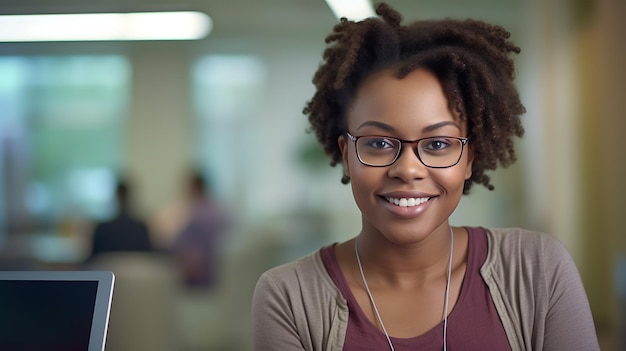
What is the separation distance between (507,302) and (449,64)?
0.35 metres

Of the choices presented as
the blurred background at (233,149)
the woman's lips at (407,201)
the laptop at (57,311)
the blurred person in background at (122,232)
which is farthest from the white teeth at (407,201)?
the blurred person in background at (122,232)

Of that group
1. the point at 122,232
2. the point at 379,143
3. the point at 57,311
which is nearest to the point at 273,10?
the point at 122,232

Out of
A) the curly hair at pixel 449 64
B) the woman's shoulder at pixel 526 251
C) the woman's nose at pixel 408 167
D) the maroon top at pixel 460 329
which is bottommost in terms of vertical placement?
the maroon top at pixel 460 329

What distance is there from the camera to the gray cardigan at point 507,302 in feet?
3.58

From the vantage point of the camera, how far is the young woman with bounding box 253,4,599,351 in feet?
3.53

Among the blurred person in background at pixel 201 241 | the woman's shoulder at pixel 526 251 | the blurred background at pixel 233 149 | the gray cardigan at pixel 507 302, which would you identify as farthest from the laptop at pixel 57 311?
the blurred person in background at pixel 201 241

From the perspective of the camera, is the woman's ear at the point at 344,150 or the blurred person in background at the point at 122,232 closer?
the woman's ear at the point at 344,150

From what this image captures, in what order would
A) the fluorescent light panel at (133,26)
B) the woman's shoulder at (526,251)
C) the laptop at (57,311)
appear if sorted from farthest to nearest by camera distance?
1. the fluorescent light panel at (133,26)
2. the woman's shoulder at (526,251)
3. the laptop at (57,311)

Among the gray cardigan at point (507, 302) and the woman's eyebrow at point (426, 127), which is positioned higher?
the woman's eyebrow at point (426, 127)

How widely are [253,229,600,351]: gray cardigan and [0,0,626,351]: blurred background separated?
2.53 m

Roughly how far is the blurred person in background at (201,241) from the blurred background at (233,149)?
1 cm

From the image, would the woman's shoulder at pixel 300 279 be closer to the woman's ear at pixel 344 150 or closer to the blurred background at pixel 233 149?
the woman's ear at pixel 344 150

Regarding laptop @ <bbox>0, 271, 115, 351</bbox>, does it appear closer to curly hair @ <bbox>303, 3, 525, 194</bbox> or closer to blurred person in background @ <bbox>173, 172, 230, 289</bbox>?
curly hair @ <bbox>303, 3, 525, 194</bbox>

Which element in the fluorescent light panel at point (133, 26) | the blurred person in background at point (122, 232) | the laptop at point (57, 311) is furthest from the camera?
the fluorescent light panel at point (133, 26)
